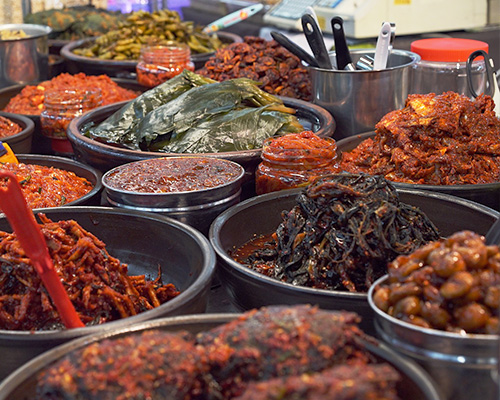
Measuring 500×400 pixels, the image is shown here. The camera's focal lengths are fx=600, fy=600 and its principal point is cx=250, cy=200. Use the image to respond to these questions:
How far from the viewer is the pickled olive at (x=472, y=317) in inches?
40.9

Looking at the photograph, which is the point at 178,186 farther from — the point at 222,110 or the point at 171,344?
the point at 171,344

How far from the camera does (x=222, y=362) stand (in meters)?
0.98

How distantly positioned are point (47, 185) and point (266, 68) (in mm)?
1552

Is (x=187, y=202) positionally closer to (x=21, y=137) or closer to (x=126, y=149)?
(x=126, y=149)

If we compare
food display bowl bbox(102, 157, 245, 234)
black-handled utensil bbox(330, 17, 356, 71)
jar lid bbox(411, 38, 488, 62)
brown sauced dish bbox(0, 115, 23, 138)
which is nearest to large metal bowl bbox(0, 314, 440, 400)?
food display bowl bbox(102, 157, 245, 234)

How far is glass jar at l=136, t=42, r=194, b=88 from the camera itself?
3.78 meters

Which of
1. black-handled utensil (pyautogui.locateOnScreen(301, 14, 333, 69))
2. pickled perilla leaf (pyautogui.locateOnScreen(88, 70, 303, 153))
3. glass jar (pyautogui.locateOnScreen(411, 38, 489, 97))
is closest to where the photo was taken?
pickled perilla leaf (pyautogui.locateOnScreen(88, 70, 303, 153))

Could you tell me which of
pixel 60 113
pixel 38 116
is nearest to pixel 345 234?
pixel 60 113

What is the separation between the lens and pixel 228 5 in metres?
6.22

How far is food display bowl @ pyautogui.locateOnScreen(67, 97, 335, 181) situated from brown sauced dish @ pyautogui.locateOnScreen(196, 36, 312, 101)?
31cm

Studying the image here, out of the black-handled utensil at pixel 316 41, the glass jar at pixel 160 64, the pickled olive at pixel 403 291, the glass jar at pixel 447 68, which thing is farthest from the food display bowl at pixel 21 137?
the pickled olive at pixel 403 291

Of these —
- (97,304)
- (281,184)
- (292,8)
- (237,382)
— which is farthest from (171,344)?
(292,8)

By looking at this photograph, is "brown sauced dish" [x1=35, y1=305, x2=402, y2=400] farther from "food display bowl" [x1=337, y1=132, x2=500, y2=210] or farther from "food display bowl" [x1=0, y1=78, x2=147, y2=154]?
"food display bowl" [x1=0, y1=78, x2=147, y2=154]

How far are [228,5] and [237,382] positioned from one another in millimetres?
5734
